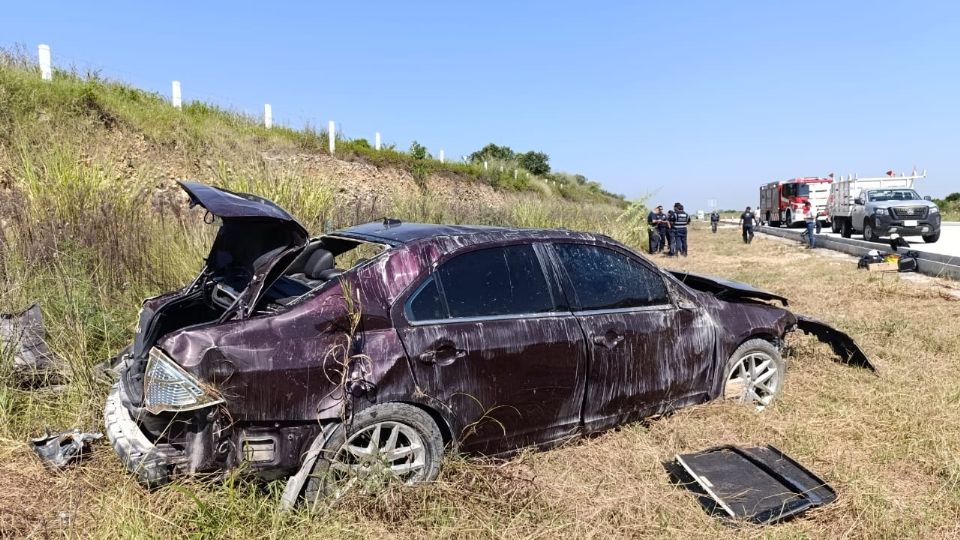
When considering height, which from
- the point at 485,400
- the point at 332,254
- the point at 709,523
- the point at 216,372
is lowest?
the point at 709,523

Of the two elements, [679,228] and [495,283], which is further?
[679,228]

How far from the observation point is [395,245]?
129 inches

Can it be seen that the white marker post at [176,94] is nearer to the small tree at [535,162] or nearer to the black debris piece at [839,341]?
the black debris piece at [839,341]

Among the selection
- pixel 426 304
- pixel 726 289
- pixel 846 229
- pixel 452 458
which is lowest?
pixel 452 458

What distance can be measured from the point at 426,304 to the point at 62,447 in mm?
2050

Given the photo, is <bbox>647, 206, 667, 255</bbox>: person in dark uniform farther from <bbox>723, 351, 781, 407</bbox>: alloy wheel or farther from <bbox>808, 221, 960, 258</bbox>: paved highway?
<bbox>723, 351, 781, 407</bbox>: alloy wheel

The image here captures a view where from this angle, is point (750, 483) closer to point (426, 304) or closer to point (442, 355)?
point (442, 355)

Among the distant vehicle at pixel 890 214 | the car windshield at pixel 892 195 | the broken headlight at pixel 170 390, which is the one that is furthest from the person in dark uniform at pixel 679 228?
the broken headlight at pixel 170 390

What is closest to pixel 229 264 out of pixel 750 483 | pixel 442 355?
pixel 442 355

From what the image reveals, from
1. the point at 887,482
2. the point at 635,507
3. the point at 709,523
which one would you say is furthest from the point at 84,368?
the point at 887,482

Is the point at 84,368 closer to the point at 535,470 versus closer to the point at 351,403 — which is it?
the point at 351,403

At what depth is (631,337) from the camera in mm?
3770

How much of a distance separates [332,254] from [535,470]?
5.97 ft

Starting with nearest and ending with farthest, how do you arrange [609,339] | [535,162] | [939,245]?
[609,339] < [939,245] < [535,162]
